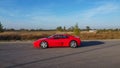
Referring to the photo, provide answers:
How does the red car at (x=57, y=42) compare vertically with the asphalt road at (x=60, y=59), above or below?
above

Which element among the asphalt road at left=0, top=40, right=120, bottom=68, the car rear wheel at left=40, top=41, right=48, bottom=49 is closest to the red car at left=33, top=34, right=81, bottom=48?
the car rear wheel at left=40, top=41, right=48, bottom=49

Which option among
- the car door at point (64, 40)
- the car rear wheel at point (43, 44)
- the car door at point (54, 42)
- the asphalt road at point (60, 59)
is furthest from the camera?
the car door at point (64, 40)

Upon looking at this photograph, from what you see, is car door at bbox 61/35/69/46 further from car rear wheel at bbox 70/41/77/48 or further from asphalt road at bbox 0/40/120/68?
asphalt road at bbox 0/40/120/68

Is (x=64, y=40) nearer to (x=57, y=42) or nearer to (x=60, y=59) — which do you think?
(x=57, y=42)

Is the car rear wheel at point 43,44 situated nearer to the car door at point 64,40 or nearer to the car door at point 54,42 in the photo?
the car door at point 54,42

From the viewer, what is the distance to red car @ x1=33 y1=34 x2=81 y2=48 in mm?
19078

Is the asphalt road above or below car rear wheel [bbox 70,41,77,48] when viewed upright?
below

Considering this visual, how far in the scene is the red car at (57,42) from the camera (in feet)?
62.6

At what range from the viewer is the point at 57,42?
19219mm

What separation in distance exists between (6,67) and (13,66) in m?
0.36

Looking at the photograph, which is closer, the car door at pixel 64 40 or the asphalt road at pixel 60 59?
the asphalt road at pixel 60 59

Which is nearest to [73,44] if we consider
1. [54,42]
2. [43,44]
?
[54,42]

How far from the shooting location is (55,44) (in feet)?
63.0

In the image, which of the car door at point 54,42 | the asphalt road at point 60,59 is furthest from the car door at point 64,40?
the asphalt road at point 60,59
